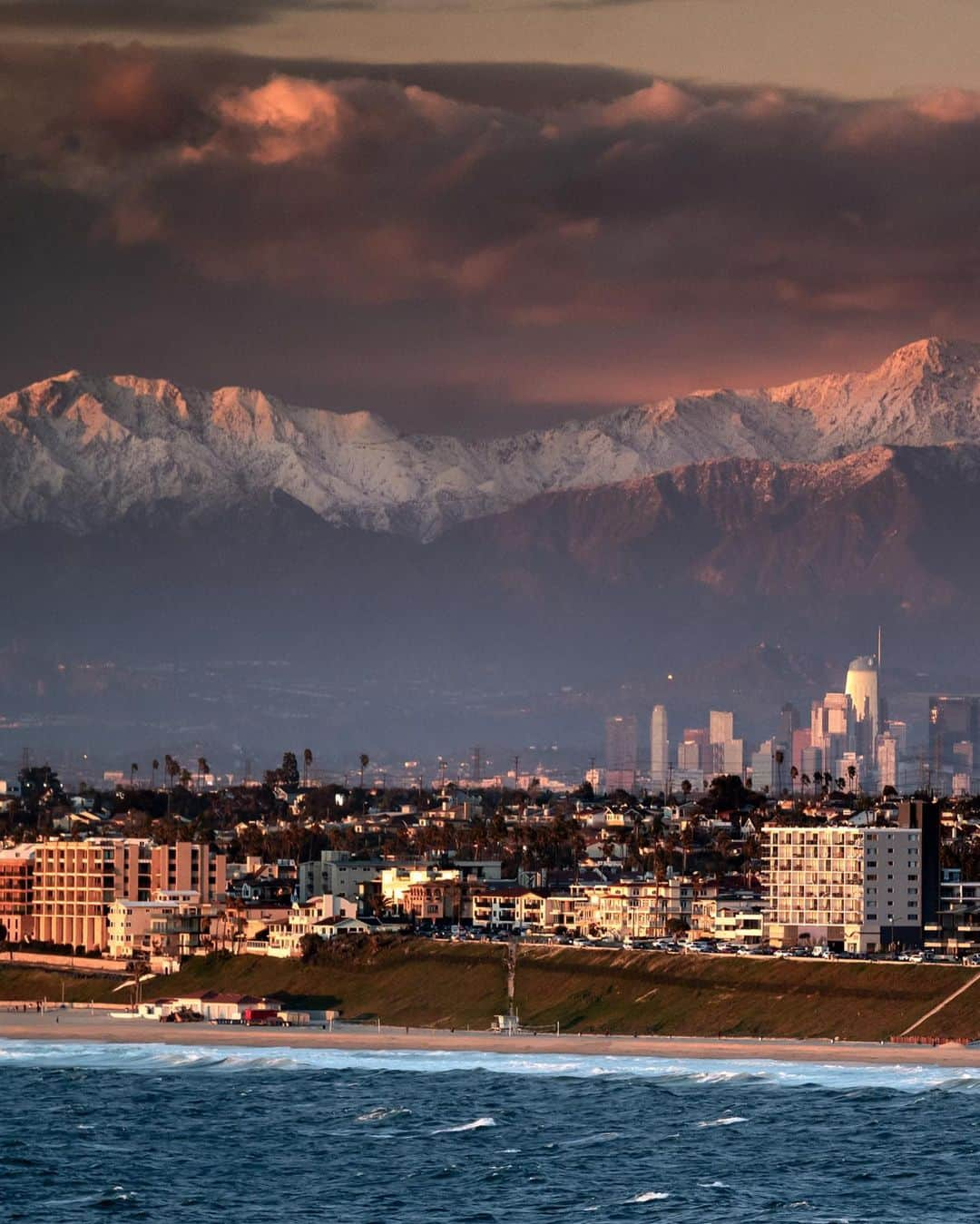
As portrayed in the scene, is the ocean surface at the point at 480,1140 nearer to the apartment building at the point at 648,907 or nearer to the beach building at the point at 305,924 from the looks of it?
the beach building at the point at 305,924

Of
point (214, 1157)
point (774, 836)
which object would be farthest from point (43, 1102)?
point (774, 836)

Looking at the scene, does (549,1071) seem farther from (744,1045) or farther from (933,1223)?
(933,1223)

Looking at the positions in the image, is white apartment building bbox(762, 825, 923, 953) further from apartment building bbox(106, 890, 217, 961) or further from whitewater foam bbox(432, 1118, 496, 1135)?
whitewater foam bbox(432, 1118, 496, 1135)

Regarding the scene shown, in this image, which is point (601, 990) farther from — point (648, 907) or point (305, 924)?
point (305, 924)

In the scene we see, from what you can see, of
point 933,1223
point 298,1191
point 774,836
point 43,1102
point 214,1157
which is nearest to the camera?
point 933,1223

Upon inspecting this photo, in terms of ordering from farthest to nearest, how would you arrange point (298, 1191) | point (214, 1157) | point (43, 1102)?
point (43, 1102) < point (214, 1157) < point (298, 1191)

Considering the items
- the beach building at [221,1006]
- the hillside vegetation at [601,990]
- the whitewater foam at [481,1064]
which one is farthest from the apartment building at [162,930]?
the whitewater foam at [481,1064]

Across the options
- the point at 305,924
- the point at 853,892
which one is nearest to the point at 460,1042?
the point at 853,892
